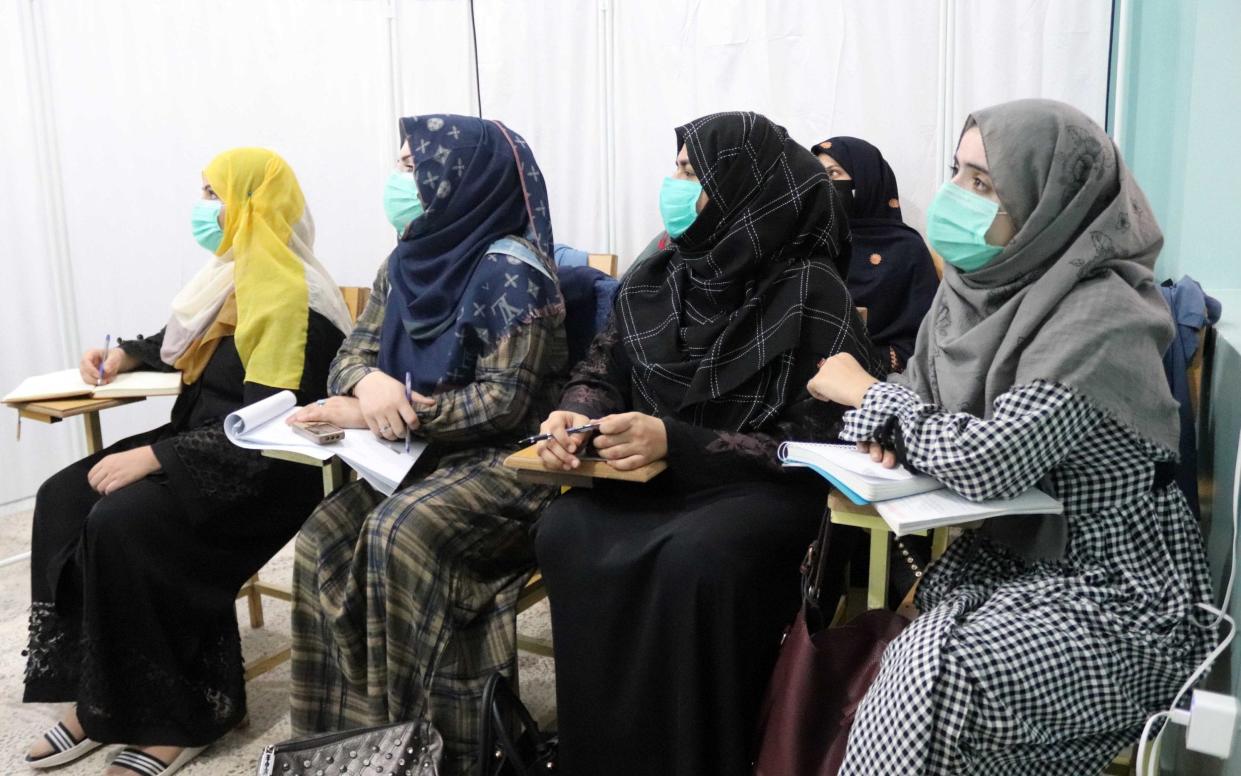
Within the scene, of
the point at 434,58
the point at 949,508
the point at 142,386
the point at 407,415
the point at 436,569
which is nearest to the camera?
the point at 949,508

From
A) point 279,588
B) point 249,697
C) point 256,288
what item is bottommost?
point 249,697

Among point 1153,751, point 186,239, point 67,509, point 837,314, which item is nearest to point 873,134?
point 837,314

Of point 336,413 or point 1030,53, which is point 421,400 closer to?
point 336,413

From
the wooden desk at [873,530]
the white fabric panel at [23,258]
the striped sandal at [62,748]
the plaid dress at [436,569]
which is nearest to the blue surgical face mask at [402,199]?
the plaid dress at [436,569]

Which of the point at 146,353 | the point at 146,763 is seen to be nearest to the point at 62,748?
the point at 146,763

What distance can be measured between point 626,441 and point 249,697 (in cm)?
134

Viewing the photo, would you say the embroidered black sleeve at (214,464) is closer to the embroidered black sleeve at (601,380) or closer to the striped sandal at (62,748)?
the striped sandal at (62,748)

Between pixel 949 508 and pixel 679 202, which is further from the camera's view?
pixel 679 202

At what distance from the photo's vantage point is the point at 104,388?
2.32 meters

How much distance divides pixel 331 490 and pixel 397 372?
Answer: 301mm

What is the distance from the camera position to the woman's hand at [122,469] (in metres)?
2.13

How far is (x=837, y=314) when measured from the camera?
1839mm

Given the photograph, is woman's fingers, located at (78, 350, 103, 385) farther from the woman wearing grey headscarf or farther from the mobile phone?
the woman wearing grey headscarf

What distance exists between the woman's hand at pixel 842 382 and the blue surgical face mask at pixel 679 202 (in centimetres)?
44
